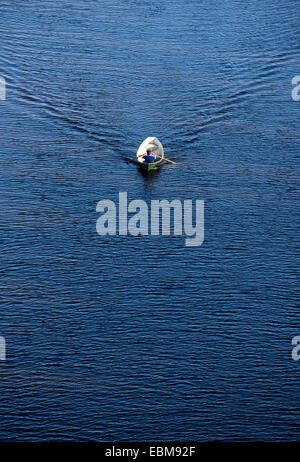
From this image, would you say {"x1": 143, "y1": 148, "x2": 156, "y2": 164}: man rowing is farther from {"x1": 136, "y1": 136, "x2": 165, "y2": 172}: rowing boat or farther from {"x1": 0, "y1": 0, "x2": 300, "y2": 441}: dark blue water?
{"x1": 0, "y1": 0, "x2": 300, "y2": 441}: dark blue water

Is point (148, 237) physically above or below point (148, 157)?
below

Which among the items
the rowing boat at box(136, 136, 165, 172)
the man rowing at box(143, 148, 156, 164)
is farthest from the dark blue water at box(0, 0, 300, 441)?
the man rowing at box(143, 148, 156, 164)

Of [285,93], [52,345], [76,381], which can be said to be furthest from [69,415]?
[285,93]

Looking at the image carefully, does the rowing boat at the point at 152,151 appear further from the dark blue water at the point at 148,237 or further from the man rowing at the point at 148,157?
the dark blue water at the point at 148,237

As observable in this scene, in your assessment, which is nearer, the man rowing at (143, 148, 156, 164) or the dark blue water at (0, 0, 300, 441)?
the dark blue water at (0, 0, 300, 441)

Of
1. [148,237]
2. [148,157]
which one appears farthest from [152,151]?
[148,237]

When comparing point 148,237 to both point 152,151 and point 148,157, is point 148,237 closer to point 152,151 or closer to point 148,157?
point 148,157
